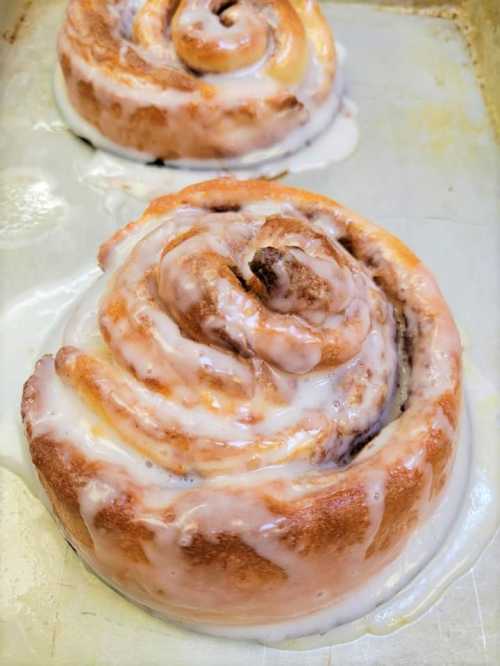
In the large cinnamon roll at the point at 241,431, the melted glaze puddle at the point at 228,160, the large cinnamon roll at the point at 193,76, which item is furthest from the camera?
the melted glaze puddle at the point at 228,160

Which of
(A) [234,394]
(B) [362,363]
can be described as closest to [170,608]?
(A) [234,394]

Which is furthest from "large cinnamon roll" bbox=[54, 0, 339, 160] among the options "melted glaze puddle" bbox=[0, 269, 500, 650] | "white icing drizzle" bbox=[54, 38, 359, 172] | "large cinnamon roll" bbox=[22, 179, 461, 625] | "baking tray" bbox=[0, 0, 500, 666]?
"large cinnamon roll" bbox=[22, 179, 461, 625]

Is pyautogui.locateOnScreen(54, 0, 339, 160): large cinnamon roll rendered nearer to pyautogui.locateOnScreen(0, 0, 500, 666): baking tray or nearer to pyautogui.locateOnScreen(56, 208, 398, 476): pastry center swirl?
pyautogui.locateOnScreen(0, 0, 500, 666): baking tray

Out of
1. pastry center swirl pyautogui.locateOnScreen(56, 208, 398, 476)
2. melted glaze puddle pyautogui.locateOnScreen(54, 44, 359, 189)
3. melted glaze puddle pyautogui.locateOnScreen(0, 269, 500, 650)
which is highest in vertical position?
pastry center swirl pyautogui.locateOnScreen(56, 208, 398, 476)

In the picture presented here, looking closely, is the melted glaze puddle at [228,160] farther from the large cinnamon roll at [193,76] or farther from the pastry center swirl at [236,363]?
the pastry center swirl at [236,363]

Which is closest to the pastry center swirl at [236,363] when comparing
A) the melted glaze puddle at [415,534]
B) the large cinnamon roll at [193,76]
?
the melted glaze puddle at [415,534]

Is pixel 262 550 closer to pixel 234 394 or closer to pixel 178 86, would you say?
pixel 234 394
